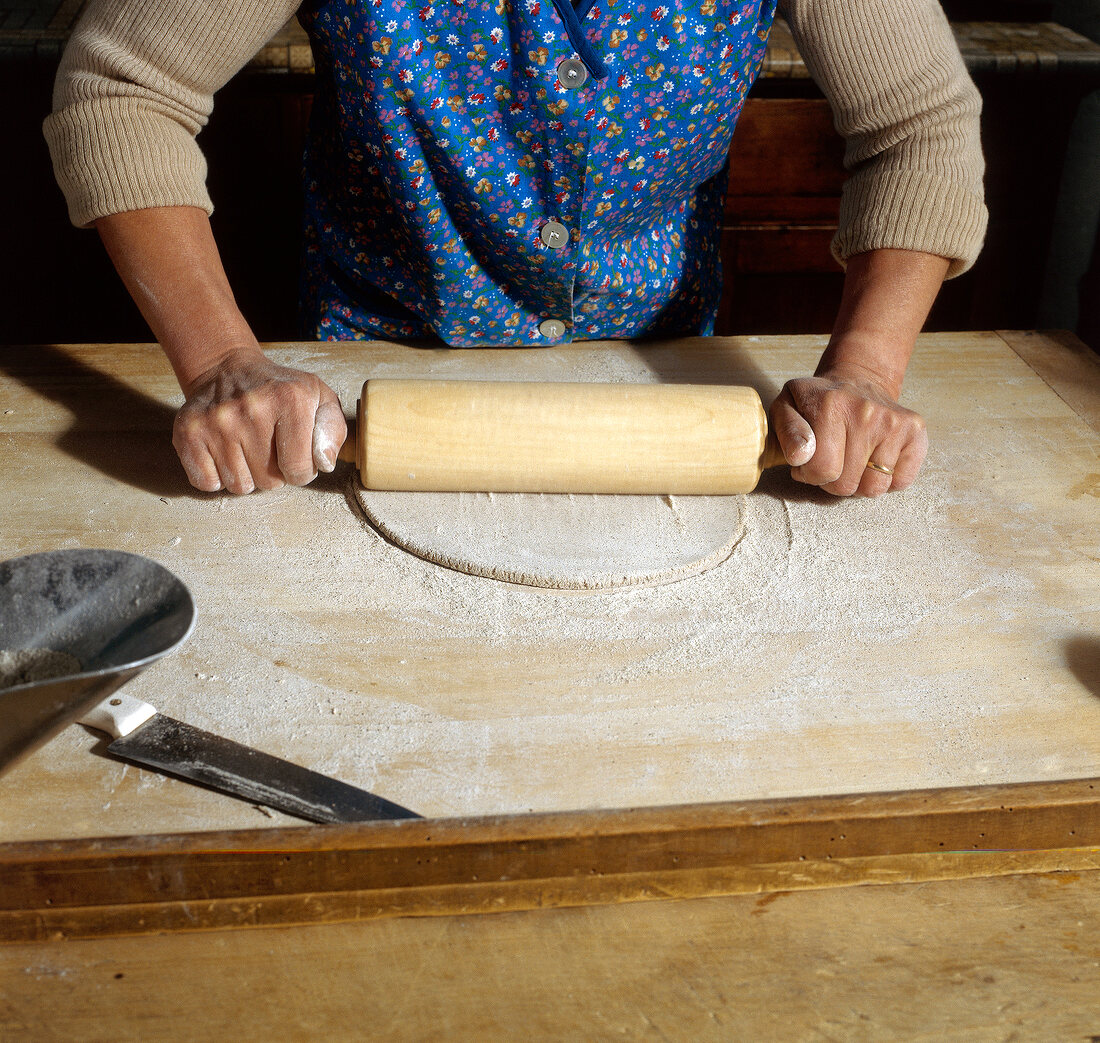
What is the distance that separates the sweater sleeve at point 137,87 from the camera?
0.99 m

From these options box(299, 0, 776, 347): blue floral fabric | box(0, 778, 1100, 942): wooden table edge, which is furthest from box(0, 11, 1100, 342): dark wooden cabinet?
box(0, 778, 1100, 942): wooden table edge

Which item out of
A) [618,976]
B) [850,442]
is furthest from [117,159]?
[618,976]

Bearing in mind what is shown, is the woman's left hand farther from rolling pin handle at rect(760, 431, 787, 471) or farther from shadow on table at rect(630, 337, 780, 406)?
shadow on table at rect(630, 337, 780, 406)

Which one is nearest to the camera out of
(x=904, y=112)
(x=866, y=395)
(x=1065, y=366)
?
(x=866, y=395)

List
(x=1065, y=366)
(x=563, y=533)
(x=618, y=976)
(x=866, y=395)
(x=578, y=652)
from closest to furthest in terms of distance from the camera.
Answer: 1. (x=618, y=976)
2. (x=578, y=652)
3. (x=563, y=533)
4. (x=866, y=395)
5. (x=1065, y=366)

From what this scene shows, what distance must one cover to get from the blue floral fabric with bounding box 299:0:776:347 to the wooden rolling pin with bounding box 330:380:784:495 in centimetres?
29

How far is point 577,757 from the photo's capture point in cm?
68

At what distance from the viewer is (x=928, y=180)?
3.62 ft

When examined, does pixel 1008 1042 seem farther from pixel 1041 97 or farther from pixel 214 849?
pixel 1041 97

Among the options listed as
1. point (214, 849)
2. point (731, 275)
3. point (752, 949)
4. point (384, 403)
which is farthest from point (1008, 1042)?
point (731, 275)

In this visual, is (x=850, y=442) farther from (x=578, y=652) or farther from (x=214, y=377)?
(x=214, y=377)

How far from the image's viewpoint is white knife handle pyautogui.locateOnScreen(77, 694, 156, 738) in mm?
668

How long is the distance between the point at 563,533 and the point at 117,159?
0.58 metres

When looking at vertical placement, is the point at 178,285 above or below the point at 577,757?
above
